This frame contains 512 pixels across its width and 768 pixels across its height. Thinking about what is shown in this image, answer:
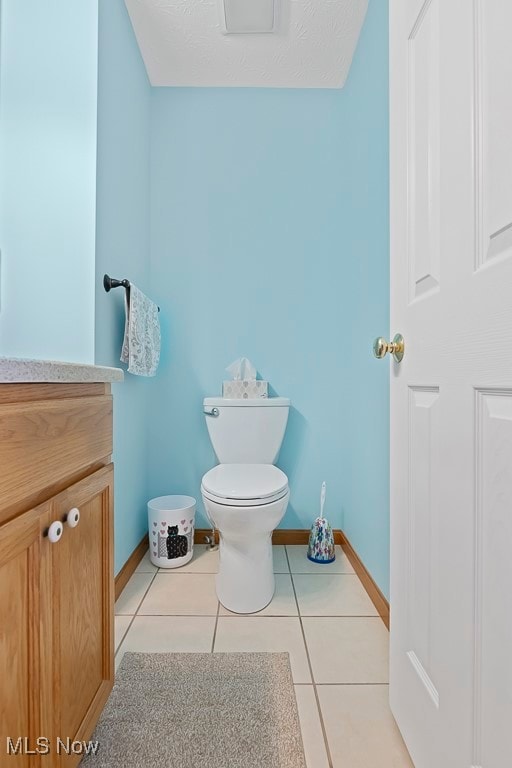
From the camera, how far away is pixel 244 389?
186 cm

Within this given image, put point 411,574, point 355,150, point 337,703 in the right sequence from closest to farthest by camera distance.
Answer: point 411,574 → point 337,703 → point 355,150

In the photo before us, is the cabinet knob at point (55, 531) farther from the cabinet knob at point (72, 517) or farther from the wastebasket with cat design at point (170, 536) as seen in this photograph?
the wastebasket with cat design at point (170, 536)

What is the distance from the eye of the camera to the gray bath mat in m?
0.85

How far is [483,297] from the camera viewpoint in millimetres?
564

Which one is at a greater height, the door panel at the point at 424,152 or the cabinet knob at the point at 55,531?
the door panel at the point at 424,152

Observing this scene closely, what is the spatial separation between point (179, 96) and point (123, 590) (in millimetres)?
2285

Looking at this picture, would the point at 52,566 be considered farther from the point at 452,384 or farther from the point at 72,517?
the point at 452,384

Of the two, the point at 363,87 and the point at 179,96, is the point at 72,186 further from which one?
the point at 363,87

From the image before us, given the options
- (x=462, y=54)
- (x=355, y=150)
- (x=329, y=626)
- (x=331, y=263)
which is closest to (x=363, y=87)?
(x=355, y=150)

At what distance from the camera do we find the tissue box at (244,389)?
1852 millimetres

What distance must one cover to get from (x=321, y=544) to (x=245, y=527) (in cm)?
60

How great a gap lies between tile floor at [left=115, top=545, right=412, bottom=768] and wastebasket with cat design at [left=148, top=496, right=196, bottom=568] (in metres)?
0.04

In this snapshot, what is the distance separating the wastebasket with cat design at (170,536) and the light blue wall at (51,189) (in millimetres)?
802

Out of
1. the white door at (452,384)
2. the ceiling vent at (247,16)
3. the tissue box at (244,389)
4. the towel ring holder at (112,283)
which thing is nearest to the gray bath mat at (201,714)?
the white door at (452,384)
